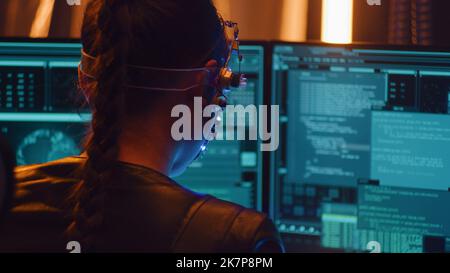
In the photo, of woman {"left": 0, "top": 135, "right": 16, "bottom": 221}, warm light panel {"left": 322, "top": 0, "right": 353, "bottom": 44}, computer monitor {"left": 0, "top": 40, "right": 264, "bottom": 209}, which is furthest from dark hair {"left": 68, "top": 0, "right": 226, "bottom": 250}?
warm light panel {"left": 322, "top": 0, "right": 353, "bottom": 44}

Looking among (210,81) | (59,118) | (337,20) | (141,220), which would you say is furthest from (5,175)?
(337,20)

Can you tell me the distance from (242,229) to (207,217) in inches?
1.8

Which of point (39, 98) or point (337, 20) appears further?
point (337, 20)

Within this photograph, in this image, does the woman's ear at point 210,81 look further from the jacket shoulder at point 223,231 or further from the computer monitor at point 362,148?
the computer monitor at point 362,148

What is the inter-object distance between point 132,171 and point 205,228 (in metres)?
A: 0.13

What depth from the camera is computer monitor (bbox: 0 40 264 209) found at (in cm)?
143

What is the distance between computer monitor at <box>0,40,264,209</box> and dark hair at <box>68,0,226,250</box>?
1.83ft

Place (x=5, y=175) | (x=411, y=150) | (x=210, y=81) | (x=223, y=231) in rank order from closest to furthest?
(x=5, y=175)
(x=223, y=231)
(x=210, y=81)
(x=411, y=150)

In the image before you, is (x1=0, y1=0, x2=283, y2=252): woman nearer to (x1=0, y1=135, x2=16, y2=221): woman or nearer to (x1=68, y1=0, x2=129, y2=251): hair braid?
(x1=68, y1=0, x2=129, y2=251): hair braid

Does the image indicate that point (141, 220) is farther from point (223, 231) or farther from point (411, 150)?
point (411, 150)

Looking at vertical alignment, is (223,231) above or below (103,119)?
below

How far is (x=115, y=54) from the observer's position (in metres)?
0.84

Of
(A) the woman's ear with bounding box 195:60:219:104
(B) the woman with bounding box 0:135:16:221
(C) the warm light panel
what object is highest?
(C) the warm light panel
